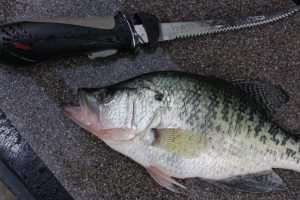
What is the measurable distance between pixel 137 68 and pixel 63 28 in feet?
Result: 0.72

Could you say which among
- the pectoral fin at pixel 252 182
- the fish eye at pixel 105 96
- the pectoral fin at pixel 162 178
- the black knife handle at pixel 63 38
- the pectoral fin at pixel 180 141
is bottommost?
the pectoral fin at pixel 252 182

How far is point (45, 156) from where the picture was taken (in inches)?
47.6

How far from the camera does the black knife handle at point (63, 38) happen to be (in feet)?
3.68

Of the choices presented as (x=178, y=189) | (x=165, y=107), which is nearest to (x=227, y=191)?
(x=178, y=189)

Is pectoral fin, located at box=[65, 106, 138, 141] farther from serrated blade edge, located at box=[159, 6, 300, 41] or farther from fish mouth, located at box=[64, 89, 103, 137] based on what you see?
serrated blade edge, located at box=[159, 6, 300, 41]

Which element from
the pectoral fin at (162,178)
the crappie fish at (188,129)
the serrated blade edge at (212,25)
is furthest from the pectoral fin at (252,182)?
the serrated blade edge at (212,25)

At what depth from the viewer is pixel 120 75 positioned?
1260 millimetres

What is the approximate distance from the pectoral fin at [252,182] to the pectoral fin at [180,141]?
0.39ft

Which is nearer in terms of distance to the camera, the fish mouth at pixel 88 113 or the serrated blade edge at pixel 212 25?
the fish mouth at pixel 88 113

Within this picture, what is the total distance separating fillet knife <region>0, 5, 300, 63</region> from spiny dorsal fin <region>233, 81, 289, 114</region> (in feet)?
0.57

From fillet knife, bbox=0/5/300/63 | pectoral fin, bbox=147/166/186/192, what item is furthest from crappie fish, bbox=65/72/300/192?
fillet knife, bbox=0/5/300/63

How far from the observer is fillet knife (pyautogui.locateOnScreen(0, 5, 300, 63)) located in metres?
1.13

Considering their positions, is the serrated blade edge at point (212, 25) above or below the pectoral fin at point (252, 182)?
above

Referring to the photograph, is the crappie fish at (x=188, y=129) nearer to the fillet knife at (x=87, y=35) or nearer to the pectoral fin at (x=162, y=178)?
the pectoral fin at (x=162, y=178)
